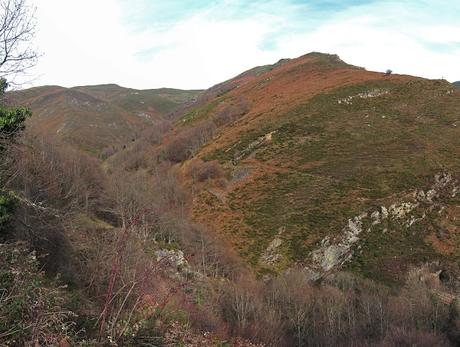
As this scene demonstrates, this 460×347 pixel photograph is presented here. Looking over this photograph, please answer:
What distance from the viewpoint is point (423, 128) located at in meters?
57.2

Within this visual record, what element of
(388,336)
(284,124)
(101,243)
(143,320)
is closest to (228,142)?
(284,124)

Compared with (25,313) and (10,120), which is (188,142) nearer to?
(10,120)

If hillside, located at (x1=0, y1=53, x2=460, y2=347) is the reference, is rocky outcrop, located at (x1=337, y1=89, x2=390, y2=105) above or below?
above

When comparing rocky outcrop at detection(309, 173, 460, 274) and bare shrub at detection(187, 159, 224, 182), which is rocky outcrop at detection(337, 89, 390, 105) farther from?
rocky outcrop at detection(309, 173, 460, 274)

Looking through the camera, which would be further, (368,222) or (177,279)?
(368,222)

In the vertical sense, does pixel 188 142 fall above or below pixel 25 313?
above

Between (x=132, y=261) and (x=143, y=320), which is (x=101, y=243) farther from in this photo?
(x=143, y=320)

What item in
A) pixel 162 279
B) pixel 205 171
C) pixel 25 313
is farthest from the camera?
pixel 205 171

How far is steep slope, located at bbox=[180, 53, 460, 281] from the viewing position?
40.4 meters

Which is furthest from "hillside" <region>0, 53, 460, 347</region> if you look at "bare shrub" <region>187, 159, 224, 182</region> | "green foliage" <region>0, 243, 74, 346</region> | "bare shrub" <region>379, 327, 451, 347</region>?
"bare shrub" <region>187, 159, 224, 182</region>

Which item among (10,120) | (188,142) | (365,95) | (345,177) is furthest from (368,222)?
(188,142)

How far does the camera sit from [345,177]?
167ft

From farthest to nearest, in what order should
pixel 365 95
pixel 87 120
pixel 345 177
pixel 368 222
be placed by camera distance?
pixel 87 120 → pixel 365 95 → pixel 345 177 → pixel 368 222

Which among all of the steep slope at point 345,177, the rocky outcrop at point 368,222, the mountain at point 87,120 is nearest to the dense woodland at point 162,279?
the rocky outcrop at point 368,222
